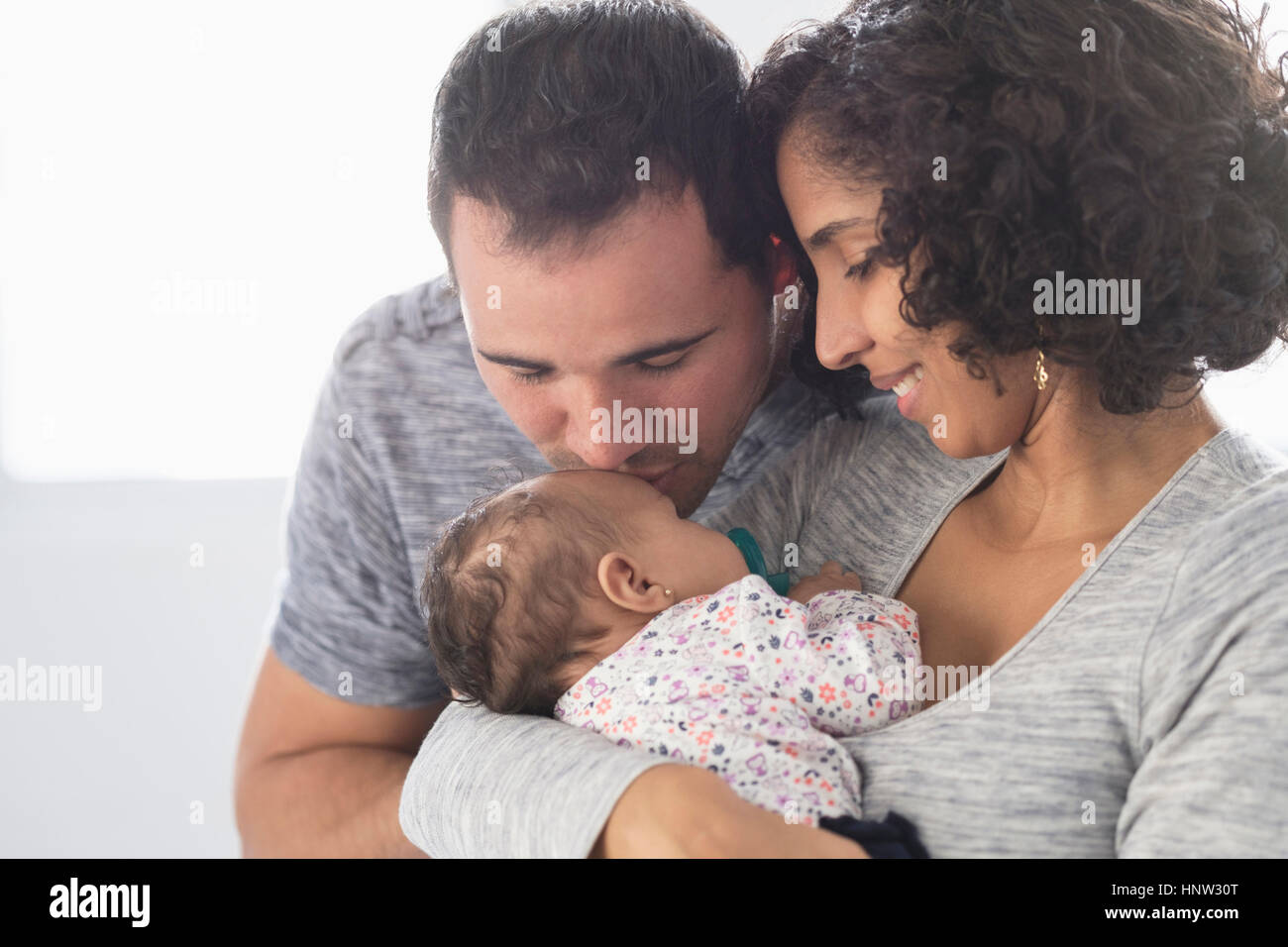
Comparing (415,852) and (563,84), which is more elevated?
(563,84)

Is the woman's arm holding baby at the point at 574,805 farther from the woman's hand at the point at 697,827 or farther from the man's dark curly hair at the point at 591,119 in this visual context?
the man's dark curly hair at the point at 591,119

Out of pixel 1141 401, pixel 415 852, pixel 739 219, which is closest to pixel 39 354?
pixel 415 852

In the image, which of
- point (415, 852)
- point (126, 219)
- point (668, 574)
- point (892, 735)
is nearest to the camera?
point (892, 735)

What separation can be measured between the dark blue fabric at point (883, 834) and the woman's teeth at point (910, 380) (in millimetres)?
437

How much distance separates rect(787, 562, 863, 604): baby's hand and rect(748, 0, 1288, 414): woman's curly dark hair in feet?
1.00

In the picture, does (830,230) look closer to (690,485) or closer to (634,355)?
(634,355)

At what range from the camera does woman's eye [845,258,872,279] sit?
1121 millimetres

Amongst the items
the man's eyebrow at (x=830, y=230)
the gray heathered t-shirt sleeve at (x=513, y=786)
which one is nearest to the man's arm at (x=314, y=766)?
the gray heathered t-shirt sleeve at (x=513, y=786)

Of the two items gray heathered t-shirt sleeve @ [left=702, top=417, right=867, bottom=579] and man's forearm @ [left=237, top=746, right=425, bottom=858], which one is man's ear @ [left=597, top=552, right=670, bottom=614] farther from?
man's forearm @ [left=237, top=746, right=425, bottom=858]

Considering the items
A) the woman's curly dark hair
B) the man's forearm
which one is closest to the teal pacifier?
the woman's curly dark hair

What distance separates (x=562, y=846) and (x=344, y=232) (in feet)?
7.46
